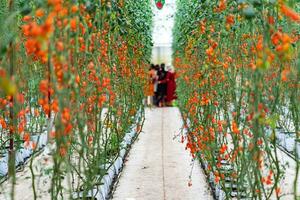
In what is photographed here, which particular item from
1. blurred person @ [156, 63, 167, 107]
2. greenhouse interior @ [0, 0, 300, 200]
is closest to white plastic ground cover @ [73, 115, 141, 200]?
greenhouse interior @ [0, 0, 300, 200]

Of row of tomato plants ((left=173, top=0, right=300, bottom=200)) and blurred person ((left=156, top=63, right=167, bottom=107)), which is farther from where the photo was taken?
blurred person ((left=156, top=63, right=167, bottom=107))

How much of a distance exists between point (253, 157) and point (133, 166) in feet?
12.7

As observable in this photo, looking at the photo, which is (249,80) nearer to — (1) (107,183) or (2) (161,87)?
(1) (107,183)

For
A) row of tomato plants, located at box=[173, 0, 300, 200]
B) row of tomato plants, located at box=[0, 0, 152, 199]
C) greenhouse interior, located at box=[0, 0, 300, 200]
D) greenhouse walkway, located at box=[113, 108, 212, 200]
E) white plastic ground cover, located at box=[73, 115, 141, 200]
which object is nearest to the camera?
row of tomato plants, located at box=[0, 0, 152, 199]

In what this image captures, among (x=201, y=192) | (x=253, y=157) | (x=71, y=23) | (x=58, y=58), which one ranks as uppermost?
(x=71, y=23)

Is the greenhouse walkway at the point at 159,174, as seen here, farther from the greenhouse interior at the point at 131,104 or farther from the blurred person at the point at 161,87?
the blurred person at the point at 161,87

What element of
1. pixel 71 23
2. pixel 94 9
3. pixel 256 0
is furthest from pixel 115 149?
pixel 71 23

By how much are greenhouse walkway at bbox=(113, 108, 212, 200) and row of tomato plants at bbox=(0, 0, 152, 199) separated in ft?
1.21

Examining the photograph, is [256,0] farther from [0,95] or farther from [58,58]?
[0,95]

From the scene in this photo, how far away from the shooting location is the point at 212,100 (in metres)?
4.47

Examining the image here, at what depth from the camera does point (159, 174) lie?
20.2 feet

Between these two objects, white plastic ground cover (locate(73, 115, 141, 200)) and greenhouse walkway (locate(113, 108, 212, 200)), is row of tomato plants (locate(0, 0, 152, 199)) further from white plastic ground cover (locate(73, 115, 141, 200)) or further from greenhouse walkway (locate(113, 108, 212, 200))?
greenhouse walkway (locate(113, 108, 212, 200))

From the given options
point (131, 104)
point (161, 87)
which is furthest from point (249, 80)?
point (161, 87)

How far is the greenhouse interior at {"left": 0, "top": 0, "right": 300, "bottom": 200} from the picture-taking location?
236cm
